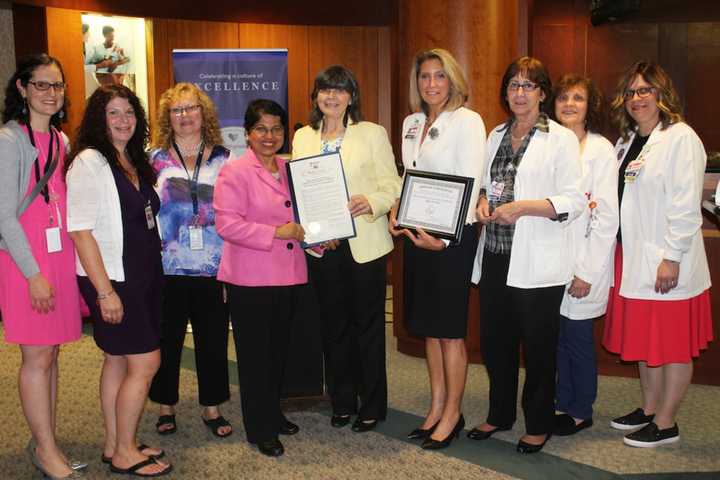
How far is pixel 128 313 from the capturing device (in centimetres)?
297

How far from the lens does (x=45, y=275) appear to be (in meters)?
2.93

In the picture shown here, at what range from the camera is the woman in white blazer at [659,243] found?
10.6 feet

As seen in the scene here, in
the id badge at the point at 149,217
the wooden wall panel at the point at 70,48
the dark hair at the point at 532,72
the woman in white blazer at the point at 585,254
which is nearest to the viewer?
the id badge at the point at 149,217

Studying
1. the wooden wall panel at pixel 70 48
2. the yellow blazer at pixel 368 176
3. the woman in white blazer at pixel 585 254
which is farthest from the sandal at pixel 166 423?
the wooden wall panel at pixel 70 48

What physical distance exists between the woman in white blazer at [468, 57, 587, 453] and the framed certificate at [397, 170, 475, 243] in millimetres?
160

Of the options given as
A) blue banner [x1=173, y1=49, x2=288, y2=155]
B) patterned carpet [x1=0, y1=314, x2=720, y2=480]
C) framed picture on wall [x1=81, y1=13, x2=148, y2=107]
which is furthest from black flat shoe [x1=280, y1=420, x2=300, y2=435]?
framed picture on wall [x1=81, y1=13, x2=148, y2=107]

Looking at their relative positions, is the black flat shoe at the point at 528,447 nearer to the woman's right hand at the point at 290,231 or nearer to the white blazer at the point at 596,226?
the white blazer at the point at 596,226

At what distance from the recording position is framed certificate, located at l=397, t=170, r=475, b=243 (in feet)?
10.2

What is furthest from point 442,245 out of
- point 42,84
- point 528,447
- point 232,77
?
point 232,77

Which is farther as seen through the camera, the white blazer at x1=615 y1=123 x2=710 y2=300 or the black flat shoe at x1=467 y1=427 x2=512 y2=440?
the black flat shoe at x1=467 y1=427 x2=512 y2=440

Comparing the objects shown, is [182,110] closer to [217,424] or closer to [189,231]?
[189,231]

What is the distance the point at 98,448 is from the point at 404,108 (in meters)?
2.80

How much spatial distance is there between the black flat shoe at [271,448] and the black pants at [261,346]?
2cm

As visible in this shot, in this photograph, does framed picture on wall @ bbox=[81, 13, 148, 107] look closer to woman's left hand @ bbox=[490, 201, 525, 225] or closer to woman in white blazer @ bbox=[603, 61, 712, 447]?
woman's left hand @ bbox=[490, 201, 525, 225]
